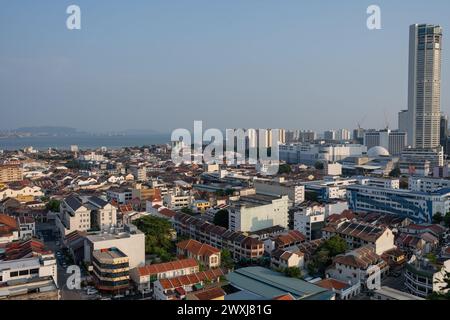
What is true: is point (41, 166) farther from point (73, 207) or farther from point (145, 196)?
point (73, 207)

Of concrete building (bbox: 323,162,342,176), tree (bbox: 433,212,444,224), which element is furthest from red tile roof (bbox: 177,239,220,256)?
concrete building (bbox: 323,162,342,176)

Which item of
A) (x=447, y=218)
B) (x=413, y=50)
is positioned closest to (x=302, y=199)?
(x=447, y=218)

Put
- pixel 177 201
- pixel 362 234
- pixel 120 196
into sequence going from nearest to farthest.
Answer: pixel 362 234, pixel 177 201, pixel 120 196

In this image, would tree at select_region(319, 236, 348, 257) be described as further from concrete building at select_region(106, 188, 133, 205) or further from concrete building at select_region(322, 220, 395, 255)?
concrete building at select_region(106, 188, 133, 205)

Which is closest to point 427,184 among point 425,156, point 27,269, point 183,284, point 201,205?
point 201,205

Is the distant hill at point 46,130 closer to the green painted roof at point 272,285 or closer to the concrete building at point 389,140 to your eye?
the concrete building at point 389,140

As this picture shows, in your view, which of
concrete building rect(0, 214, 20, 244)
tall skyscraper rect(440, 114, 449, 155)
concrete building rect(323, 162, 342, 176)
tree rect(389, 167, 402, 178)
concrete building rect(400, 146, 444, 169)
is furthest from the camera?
tall skyscraper rect(440, 114, 449, 155)

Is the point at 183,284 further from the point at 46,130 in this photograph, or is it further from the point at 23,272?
the point at 46,130
